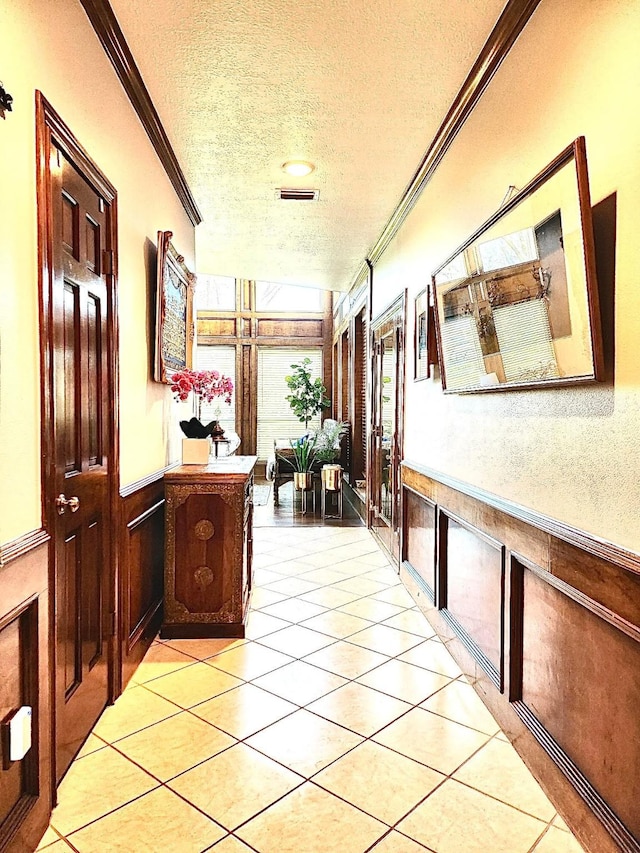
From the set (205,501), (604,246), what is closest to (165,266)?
(205,501)

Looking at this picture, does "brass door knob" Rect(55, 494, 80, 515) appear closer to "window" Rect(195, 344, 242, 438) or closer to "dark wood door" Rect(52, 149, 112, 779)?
"dark wood door" Rect(52, 149, 112, 779)

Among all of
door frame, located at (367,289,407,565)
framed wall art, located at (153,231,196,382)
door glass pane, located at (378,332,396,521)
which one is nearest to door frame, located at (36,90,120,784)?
framed wall art, located at (153,231,196,382)

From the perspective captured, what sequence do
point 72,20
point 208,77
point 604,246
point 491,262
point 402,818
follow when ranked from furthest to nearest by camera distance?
point 208,77
point 491,262
point 72,20
point 402,818
point 604,246

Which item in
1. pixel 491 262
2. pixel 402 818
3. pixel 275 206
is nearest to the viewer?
pixel 402 818

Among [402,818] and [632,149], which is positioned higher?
[632,149]

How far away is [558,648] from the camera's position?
192 cm

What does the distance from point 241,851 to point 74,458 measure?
53.0 inches

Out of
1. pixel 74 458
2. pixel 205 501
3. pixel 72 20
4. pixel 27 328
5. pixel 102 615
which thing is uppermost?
Answer: pixel 72 20

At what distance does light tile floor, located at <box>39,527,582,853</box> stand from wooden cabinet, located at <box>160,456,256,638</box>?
0.15m

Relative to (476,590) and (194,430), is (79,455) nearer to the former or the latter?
(194,430)

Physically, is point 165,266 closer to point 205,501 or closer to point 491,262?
point 205,501

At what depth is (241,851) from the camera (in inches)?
66.4

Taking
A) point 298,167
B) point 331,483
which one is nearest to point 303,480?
point 331,483

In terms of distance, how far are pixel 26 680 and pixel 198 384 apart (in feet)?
7.43
